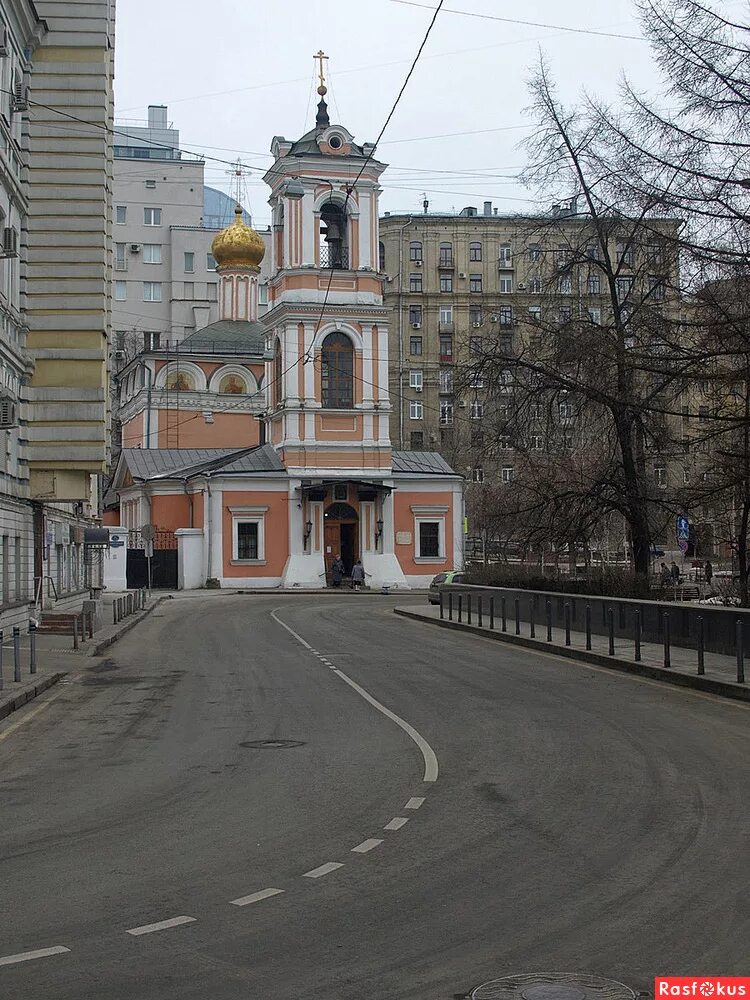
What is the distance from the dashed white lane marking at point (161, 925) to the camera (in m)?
6.49

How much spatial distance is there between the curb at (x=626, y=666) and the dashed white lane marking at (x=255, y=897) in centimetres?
1035

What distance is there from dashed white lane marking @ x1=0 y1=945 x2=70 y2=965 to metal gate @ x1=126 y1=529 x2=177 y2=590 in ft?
174

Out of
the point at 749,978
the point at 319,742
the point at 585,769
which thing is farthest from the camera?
the point at 319,742

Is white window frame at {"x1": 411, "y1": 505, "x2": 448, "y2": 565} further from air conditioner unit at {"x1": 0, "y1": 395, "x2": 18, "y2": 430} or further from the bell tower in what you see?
air conditioner unit at {"x1": 0, "y1": 395, "x2": 18, "y2": 430}

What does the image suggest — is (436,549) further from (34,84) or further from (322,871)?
(322,871)

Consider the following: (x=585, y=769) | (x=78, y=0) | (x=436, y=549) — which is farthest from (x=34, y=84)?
(x=436, y=549)

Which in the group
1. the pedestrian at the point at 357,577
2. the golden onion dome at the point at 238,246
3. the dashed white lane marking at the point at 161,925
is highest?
the golden onion dome at the point at 238,246

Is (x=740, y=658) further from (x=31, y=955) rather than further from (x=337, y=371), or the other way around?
(x=337, y=371)

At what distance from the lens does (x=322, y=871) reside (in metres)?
7.70

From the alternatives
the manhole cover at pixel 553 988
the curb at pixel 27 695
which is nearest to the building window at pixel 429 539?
the curb at pixel 27 695

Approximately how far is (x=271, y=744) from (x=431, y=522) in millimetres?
49461

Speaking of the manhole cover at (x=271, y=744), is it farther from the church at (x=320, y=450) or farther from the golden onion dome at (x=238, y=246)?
the golden onion dome at (x=238, y=246)

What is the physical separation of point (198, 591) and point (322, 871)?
165 ft

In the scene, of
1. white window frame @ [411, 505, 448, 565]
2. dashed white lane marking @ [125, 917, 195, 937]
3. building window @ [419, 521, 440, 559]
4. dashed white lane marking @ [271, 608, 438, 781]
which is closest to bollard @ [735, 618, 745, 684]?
dashed white lane marking @ [271, 608, 438, 781]
